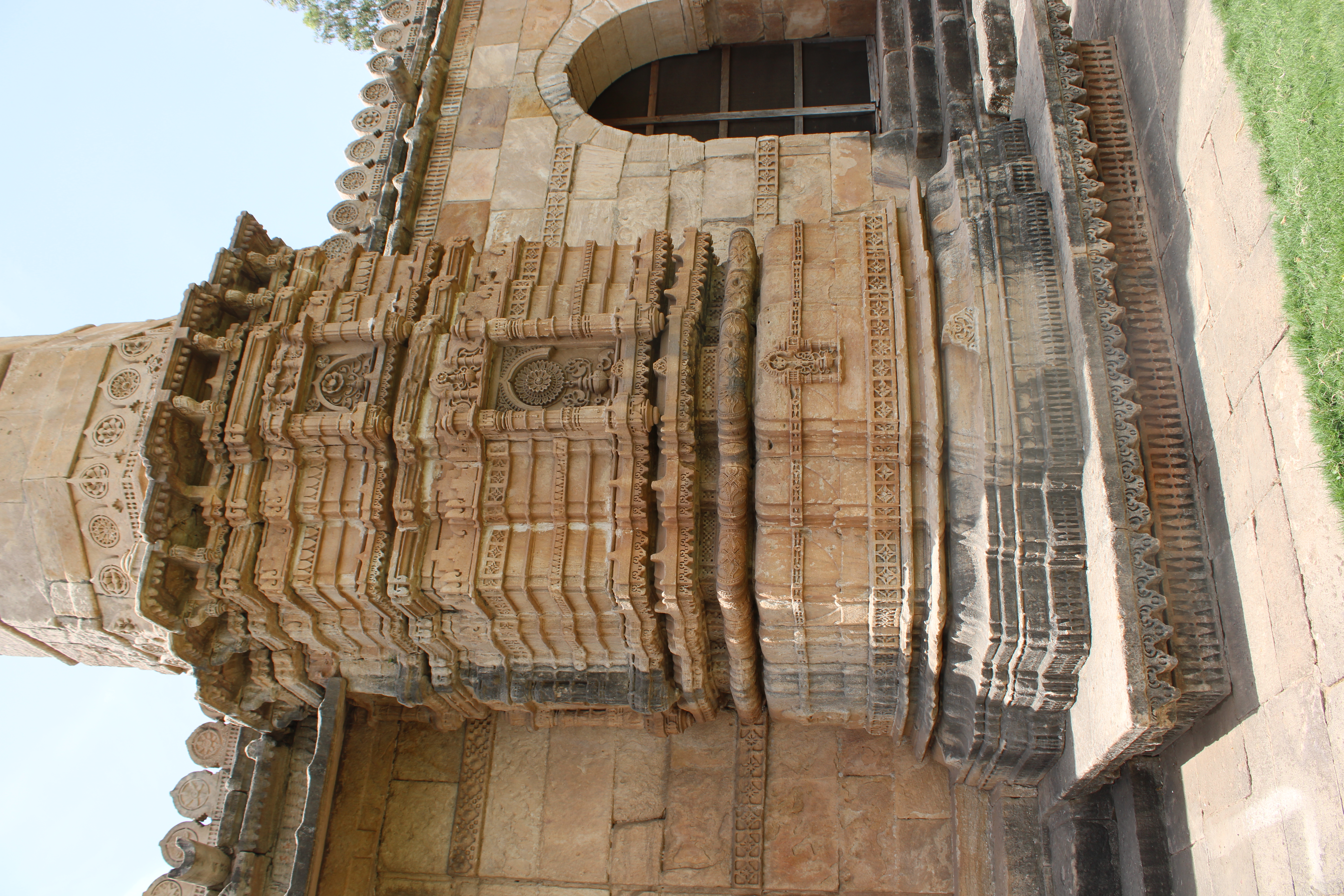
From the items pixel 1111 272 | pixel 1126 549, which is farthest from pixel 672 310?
pixel 1126 549

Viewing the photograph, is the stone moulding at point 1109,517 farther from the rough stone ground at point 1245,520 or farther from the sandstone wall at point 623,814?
the sandstone wall at point 623,814

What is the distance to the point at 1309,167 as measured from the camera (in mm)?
4340

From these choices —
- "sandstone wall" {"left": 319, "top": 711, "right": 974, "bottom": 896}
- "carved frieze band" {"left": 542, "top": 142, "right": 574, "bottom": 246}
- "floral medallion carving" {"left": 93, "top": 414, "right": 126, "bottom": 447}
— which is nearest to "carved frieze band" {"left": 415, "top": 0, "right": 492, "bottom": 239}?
"carved frieze band" {"left": 542, "top": 142, "right": 574, "bottom": 246}

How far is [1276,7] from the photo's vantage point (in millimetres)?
4758

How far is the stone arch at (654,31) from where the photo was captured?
993 centimetres

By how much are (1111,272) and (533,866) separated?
6891 millimetres

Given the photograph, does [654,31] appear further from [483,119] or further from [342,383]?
[342,383]

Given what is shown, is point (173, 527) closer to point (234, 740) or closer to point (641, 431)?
point (234, 740)

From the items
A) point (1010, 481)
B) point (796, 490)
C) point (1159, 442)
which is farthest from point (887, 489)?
point (1159, 442)

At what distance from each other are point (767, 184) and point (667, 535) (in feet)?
14.6

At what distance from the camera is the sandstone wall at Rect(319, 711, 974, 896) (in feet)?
24.2

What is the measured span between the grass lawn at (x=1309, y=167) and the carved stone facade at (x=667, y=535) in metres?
1.12

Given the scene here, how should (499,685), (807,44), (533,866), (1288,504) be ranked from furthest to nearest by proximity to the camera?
(807,44)
(533,866)
(499,685)
(1288,504)

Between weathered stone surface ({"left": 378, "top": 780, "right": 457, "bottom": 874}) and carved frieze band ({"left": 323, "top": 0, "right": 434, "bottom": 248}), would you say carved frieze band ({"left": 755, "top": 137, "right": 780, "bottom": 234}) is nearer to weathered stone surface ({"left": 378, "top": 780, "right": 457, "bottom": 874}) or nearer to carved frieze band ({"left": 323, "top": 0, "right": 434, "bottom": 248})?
carved frieze band ({"left": 323, "top": 0, "right": 434, "bottom": 248})
